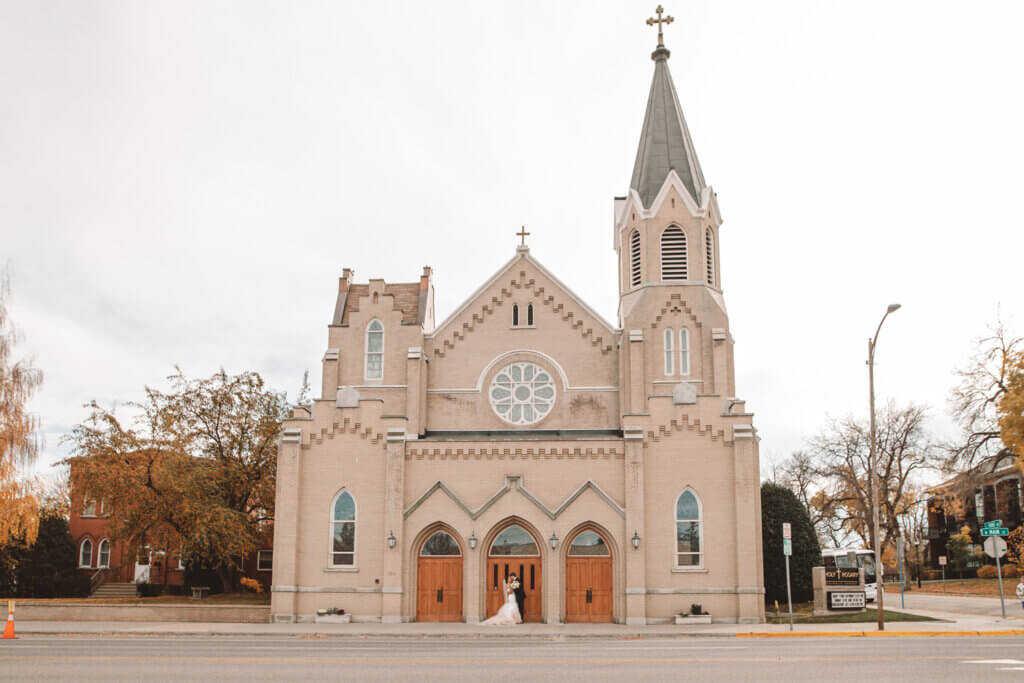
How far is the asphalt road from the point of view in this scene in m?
15.7

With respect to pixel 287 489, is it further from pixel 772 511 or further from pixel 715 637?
pixel 772 511

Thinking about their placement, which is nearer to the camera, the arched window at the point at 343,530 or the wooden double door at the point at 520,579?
the wooden double door at the point at 520,579

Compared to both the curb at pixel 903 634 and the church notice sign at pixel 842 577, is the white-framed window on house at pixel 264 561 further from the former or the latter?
the curb at pixel 903 634

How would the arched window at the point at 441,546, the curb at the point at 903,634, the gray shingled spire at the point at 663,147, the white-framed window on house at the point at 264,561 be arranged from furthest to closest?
the white-framed window on house at the point at 264,561
the gray shingled spire at the point at 663,147
the arched window at the point at 441,546
the curb at the point at 903,634

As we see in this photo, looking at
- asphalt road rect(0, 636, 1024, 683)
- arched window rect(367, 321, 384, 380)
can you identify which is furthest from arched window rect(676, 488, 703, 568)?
arched window rect(367, 321, 384, 380)

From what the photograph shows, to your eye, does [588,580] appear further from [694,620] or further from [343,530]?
[343,530]

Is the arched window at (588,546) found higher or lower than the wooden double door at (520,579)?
higher

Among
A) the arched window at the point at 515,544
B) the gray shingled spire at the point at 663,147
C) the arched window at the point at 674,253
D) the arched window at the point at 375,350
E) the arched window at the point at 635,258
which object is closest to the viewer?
the arched window at the point at 515,544

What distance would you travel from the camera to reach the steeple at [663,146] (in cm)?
4088

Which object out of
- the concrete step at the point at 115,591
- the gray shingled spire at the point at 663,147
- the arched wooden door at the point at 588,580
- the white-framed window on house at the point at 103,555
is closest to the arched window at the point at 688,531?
the arched wooden door at the point at 588,580

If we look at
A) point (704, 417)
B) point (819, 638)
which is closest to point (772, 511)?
point (704, 417)

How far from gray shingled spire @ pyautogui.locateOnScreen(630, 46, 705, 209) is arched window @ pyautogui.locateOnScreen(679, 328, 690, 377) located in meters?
5.80

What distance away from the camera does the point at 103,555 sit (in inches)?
2206

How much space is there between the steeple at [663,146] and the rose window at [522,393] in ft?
28.7
